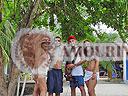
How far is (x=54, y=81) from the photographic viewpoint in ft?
24.1

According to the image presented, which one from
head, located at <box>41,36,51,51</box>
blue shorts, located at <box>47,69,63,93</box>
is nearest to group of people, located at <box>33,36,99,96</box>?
blue shorts, located at <box>47,69,63,93</box>

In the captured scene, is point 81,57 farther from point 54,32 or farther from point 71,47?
point 54,32

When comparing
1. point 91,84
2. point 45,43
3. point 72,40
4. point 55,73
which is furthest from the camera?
point 91,84

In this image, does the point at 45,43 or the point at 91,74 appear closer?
the point at 45,43

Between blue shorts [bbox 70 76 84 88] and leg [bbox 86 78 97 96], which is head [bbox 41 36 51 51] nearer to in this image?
blue shorts [bbox 70 76 84 88]

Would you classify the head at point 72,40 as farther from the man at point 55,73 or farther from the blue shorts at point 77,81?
the blue shorts at point 77,81

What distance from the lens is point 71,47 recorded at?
7.62m

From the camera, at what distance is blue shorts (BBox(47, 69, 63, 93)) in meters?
7.27

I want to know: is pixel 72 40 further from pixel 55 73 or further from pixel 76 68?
pixel 55 73

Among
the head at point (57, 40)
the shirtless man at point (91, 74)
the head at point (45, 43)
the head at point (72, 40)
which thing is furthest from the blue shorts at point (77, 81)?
the head at point (45, 43)

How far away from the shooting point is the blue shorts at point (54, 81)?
7.27 m

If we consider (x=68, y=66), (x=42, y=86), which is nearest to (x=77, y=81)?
(x=68, y=66)

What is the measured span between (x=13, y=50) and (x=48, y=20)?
237 centimetres

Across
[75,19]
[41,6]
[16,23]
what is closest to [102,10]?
[75,19]
